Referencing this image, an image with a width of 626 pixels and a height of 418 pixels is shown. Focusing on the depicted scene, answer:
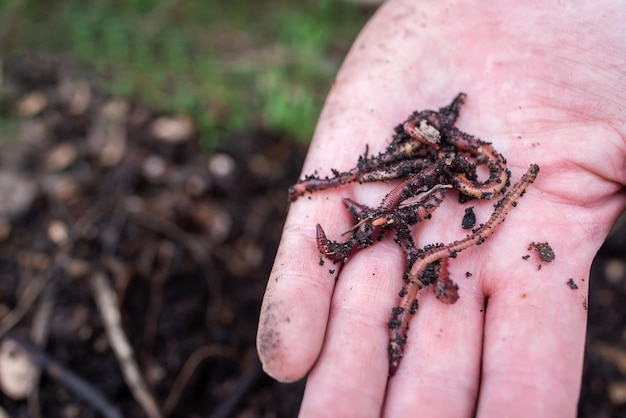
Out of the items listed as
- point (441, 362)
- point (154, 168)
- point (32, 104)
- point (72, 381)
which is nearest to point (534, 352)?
point (441, 362)

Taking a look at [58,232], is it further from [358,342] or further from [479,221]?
[479,221]

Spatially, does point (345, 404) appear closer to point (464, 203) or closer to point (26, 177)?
point (464, 203)

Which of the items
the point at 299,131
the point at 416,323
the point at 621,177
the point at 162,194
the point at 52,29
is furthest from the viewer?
the point at 52,29

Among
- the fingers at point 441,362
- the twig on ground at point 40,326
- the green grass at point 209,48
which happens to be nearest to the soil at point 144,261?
the twig on ground at point 40,326

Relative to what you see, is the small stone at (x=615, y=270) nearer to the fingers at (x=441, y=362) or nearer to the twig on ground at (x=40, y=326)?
the fingers at (x=441, y=362)

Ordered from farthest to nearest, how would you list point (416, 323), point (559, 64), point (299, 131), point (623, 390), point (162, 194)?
point (299, 131), point (162, 194), point (623, 390), point (559, 64), point (416, 323)

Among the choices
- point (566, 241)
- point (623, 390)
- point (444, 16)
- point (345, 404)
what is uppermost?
point (444, 16)

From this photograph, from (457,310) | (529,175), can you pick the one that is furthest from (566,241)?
(457,310)
